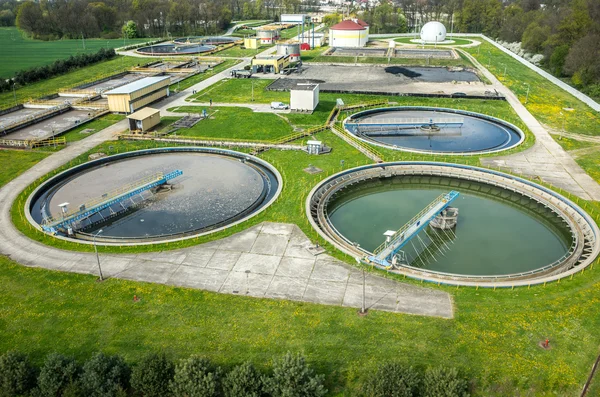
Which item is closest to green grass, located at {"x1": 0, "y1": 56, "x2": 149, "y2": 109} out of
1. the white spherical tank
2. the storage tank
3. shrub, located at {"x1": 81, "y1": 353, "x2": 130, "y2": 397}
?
the storage tank

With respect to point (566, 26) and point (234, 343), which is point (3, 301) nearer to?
point (234, 343)

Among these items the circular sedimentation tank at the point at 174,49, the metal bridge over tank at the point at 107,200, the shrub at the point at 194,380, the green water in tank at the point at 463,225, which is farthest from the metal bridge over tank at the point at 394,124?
the circular sedimentation tank at the point at 174,49

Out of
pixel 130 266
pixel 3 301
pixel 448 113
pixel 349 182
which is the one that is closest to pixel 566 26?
pixel 448 113

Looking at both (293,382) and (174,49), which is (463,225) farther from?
(174,49)

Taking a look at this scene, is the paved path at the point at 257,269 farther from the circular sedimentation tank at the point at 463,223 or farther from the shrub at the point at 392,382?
the shrub at the point at 392,382

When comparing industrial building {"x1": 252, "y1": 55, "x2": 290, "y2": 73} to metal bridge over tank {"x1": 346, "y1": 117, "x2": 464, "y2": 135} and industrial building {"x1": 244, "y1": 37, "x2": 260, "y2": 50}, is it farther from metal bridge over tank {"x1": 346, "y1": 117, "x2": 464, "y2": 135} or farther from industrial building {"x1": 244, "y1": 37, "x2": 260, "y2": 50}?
metal bridge over tank {"x1": 346, "y1": 117, "x2": 464, "y2": 135}
